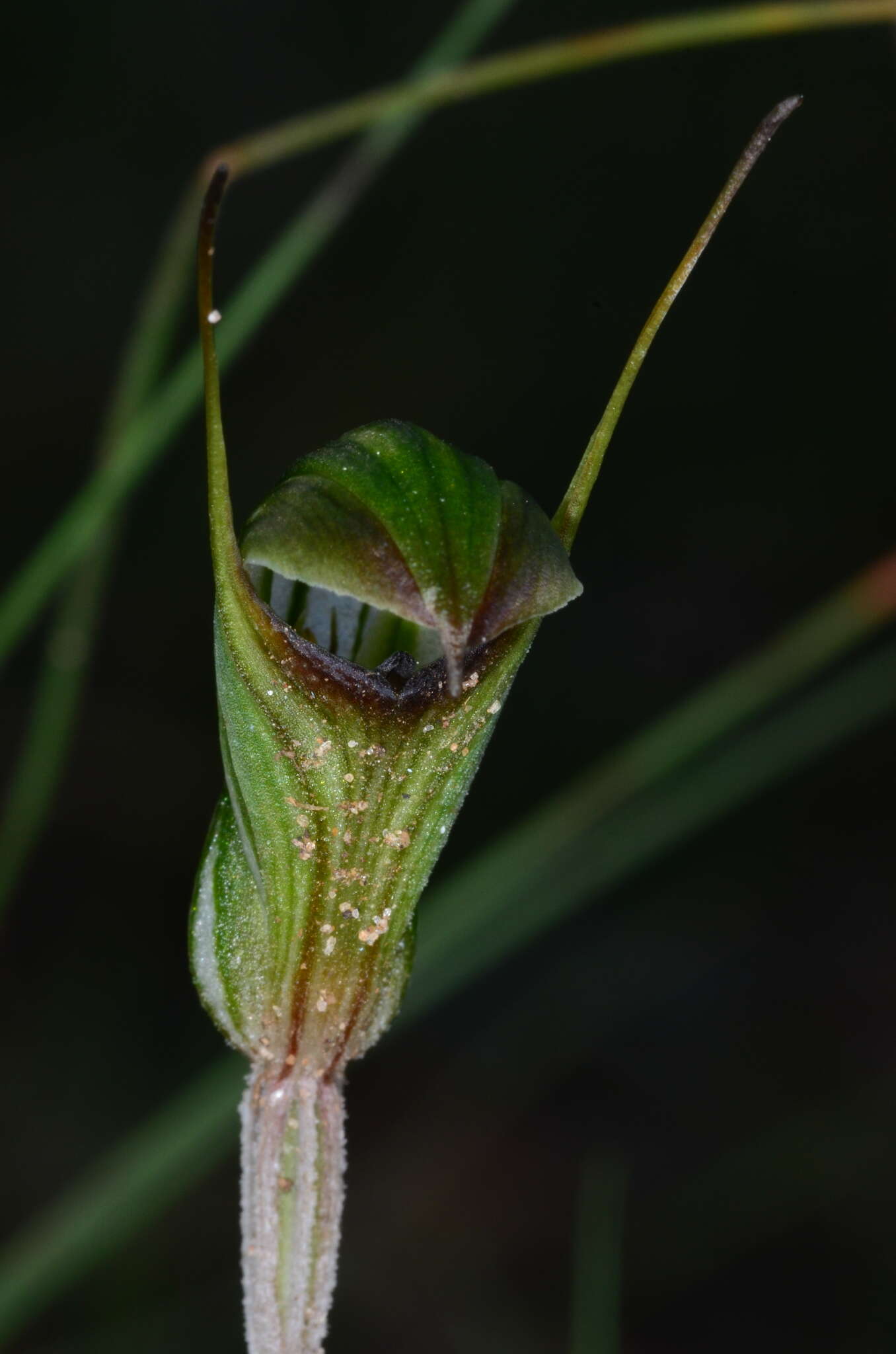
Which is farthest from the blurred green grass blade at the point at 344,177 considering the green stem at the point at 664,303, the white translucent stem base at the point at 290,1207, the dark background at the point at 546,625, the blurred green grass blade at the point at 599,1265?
the dark background at the point at 546,625

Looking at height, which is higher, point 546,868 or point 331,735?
point 546,868

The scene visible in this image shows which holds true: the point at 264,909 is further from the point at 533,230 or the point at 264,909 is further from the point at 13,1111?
the point at 533,230

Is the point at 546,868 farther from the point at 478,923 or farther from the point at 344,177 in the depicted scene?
the point at 344,177

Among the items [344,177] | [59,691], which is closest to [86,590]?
[59,691]

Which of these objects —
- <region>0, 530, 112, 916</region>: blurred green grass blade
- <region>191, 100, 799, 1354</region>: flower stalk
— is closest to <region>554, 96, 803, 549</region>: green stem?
<region>191, 100, 799, 1354</region>: flower stalk

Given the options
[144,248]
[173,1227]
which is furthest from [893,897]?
[144,248]
